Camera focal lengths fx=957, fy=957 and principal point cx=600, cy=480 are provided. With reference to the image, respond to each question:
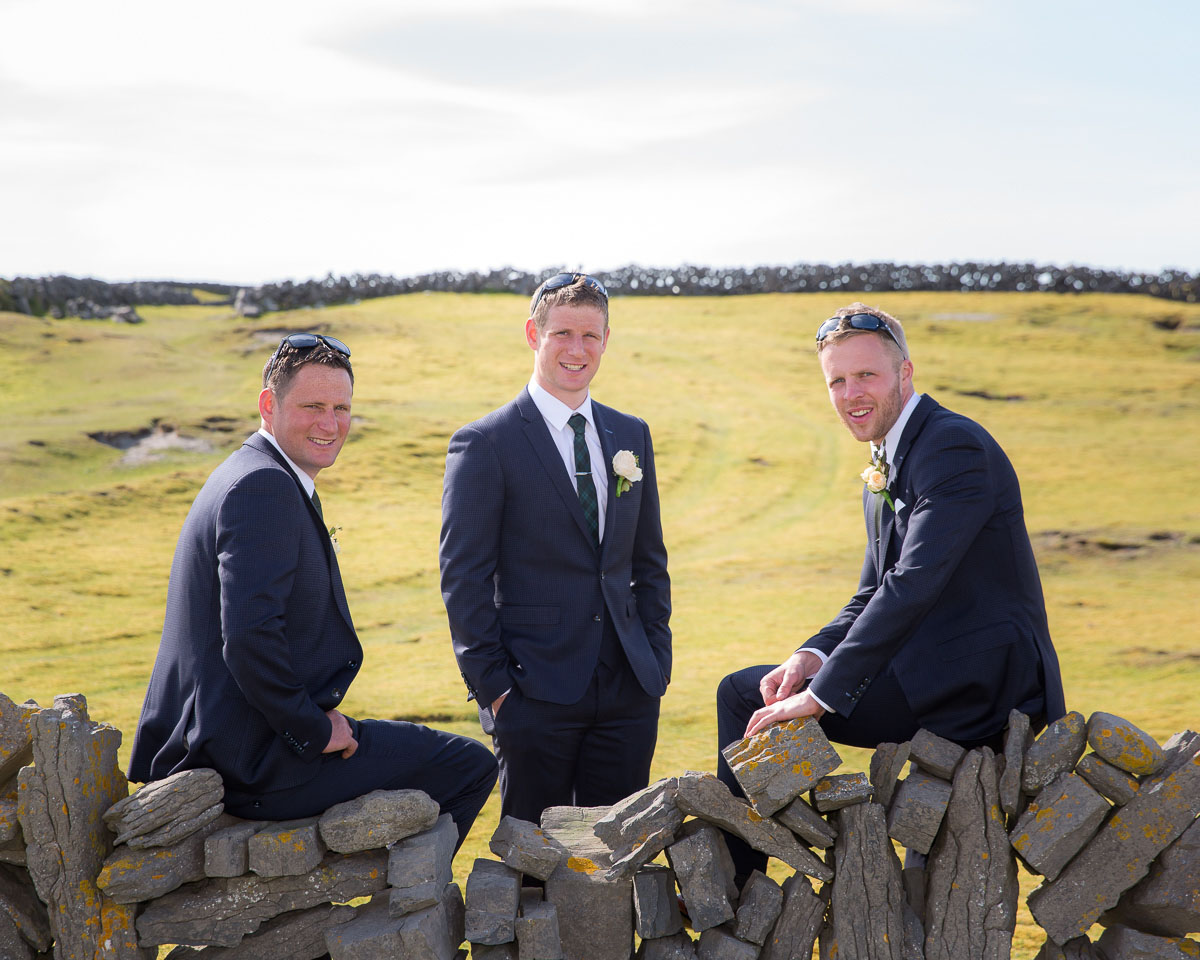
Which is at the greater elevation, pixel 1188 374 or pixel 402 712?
pixel 1188 374

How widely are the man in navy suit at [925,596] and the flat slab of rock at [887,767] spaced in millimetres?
178

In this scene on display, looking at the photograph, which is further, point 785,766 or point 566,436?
point 566,436

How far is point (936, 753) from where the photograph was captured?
3881mm

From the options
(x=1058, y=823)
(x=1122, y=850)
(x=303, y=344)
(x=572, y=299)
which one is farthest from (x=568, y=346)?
(x=1122, y=850)

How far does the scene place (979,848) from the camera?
3877mm

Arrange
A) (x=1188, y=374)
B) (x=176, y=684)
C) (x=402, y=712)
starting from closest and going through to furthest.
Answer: (x=176, y=684), (x=402, y=712), (x=1188, y=374)

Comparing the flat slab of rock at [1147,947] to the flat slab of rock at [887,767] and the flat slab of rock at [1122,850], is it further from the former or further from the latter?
the flat slab of rock at [887,767]

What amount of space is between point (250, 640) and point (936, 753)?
2.71m

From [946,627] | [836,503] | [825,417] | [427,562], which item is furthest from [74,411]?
Answer: [946,627]

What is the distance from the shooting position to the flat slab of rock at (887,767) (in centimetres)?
395

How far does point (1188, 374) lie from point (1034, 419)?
24.5 ft

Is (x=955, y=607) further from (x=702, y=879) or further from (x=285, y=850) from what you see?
(x=285, y=850)

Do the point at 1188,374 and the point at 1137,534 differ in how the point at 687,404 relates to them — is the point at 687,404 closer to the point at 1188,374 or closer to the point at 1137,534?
the point at 1137,534

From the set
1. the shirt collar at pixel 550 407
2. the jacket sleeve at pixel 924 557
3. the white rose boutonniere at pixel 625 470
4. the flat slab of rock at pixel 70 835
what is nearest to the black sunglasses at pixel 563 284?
the shirt collar at pixel 550 407
